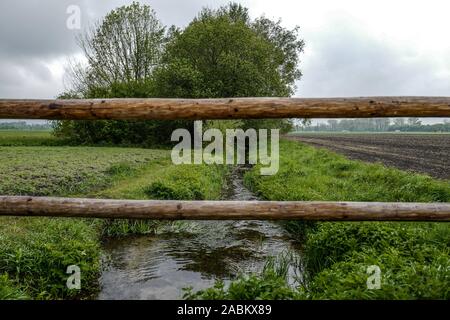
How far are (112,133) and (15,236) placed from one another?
28082 mm

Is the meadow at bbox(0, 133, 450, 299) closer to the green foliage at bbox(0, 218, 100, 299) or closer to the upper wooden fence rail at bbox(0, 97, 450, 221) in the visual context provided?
the green foliage at bbox(0, 218, 100, 299)

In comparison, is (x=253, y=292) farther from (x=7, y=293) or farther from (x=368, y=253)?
(x=7, y=293)

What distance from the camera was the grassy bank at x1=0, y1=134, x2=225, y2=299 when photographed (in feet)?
15.7

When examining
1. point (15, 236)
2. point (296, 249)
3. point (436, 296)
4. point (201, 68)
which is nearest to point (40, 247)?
point (15, 236)

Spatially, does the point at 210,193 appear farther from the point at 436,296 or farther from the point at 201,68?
the point at 201,68

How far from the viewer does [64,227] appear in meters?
6.66

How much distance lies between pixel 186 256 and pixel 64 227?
2.20m

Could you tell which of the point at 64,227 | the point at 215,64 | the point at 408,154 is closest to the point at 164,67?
the point at 215,64

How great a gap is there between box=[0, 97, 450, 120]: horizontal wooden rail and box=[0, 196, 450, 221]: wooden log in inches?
34.7

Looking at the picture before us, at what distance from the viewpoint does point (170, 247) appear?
701 centimetres

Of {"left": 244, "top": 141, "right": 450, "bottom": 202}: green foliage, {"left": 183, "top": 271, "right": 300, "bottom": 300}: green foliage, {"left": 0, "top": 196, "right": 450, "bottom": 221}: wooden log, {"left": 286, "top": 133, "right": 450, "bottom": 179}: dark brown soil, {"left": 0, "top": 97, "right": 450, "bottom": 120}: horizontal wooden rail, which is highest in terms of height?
{"left": 0, "top": 97, "right": 450, "bottom": 120}: horizontal wooden rail

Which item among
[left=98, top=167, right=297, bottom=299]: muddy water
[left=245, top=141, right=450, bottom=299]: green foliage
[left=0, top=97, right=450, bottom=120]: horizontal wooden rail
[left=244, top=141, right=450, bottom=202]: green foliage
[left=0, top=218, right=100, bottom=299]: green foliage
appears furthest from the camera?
[left=244, top=141, right=450, bottom=202]: green foliage

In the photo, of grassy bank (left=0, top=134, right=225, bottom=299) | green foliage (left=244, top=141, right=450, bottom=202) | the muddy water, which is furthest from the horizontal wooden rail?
green foliage (left=244, top=141, right=450, bottom=202)

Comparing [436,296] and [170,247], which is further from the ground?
[436,296]
